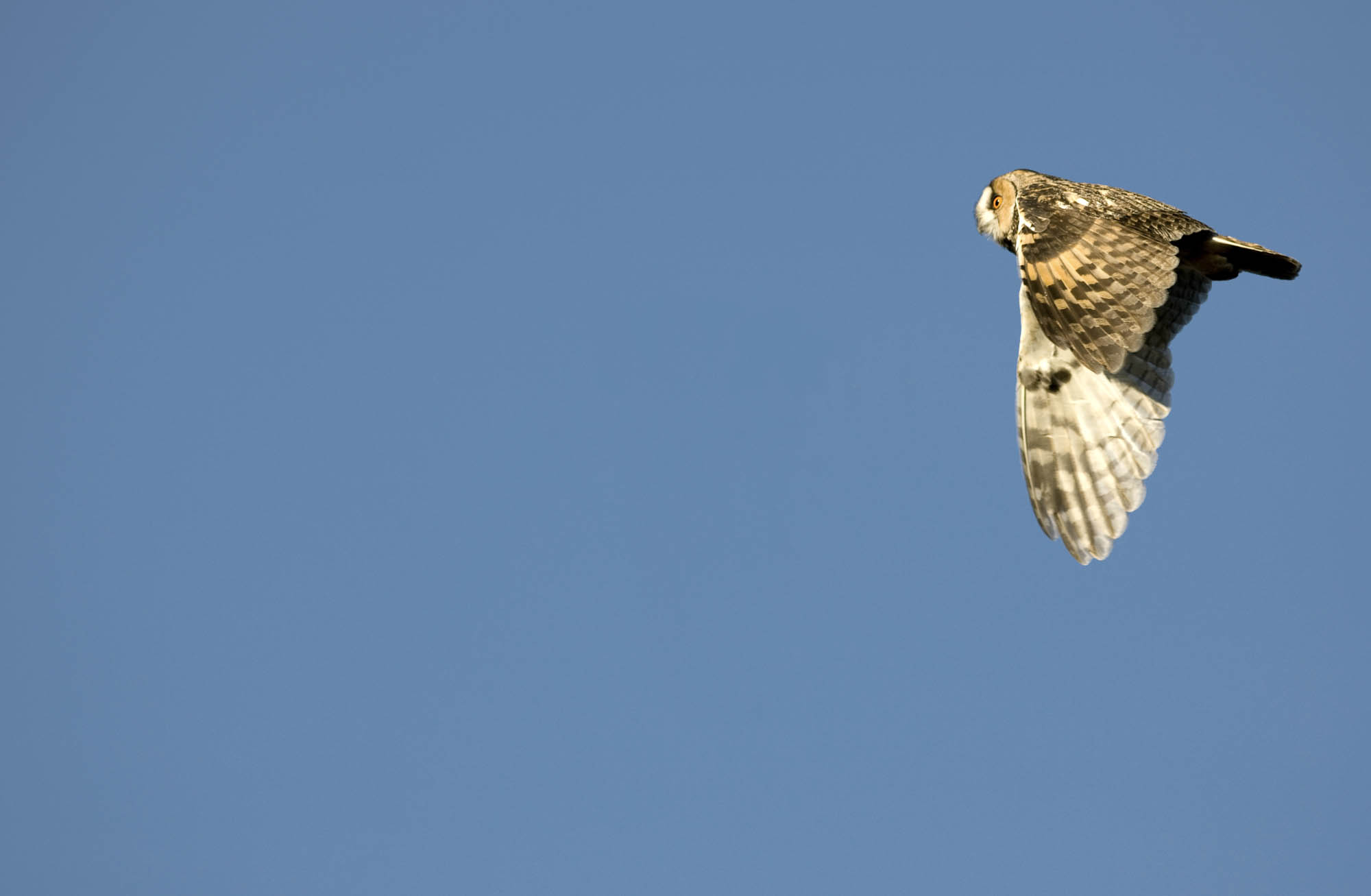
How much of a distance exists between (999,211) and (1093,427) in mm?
2166

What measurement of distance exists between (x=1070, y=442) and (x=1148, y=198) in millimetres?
2343

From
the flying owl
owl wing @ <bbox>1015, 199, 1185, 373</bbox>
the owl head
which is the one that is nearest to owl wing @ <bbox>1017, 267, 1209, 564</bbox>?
the flying owl

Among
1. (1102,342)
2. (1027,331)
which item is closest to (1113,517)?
(1027,331)

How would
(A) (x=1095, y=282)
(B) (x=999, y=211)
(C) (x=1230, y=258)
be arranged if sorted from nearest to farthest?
1. (A) (x=1095, y=282)
2. (C) (x=1230, y=258)
3. (B) (x=999, y=211)

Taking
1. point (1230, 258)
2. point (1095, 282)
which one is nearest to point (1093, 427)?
point (1230, 258)

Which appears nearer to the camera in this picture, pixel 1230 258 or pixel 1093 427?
pixel 1230 258

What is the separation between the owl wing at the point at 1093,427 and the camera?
44.2 ft

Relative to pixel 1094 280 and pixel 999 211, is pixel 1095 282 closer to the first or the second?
pixel 1094 280

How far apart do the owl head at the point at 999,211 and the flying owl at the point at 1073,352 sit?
0.01 m

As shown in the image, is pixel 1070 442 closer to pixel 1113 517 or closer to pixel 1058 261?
pixel 1113 517

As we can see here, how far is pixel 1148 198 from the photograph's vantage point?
12.9 meters

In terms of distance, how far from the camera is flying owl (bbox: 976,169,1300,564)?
37.9ft

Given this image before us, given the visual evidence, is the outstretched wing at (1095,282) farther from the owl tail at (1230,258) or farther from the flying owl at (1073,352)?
the owl tail at (1230,258)

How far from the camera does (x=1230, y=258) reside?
12898 millimetres
